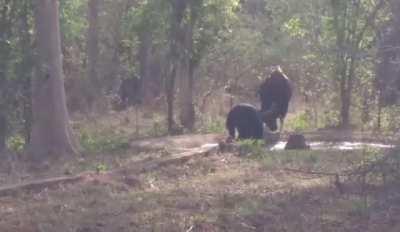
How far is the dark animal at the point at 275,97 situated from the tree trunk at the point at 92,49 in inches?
418

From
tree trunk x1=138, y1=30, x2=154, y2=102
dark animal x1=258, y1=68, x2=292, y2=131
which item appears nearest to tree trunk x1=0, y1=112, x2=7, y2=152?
dark animal x1=258, y1=68, x2=292, y2=131

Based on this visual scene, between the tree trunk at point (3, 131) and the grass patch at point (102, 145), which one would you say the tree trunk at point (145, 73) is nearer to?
the grass patch at point (102, 145)

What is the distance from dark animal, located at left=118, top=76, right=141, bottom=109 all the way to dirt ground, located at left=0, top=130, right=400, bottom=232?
17.5 m

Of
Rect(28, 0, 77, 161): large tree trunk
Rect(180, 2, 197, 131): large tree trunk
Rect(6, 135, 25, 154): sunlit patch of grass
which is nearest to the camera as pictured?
Rect(28, 0, 77, 161): large tree trunk

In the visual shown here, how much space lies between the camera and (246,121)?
16.9m

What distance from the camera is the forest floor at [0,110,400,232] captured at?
9914 mm

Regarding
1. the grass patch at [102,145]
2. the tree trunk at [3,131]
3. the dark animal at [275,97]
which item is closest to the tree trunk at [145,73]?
the grass patch at [102,145]

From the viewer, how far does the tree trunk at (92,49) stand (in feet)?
91.8

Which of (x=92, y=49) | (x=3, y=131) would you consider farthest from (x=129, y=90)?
(x=3, y=131)

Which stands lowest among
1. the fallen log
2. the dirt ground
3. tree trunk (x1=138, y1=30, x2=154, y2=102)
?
the dirt ground

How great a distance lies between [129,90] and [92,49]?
203 inches

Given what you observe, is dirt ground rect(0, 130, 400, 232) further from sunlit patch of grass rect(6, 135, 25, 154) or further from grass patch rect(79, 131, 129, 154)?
sunlit patch of grass rect(6, 135, 25, 154)

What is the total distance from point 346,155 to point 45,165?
4.64 m

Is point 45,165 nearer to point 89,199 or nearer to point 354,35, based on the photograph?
point 89,199
